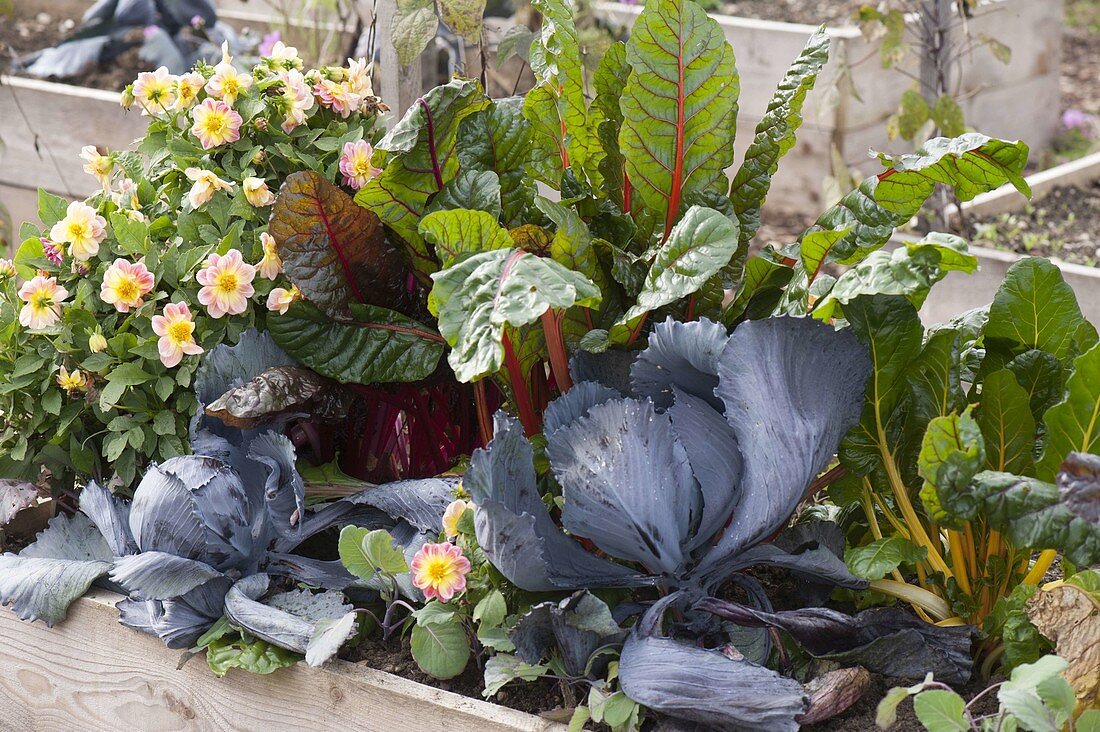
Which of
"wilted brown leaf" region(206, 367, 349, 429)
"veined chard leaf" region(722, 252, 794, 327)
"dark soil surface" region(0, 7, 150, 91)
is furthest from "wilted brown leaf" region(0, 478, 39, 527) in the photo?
"dark soil surface" region(0, 7, 150, 91)

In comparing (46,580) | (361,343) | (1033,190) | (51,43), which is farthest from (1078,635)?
(51,43)

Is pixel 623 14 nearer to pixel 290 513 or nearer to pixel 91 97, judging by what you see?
pixel 91 97

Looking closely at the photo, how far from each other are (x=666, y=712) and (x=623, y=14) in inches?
145

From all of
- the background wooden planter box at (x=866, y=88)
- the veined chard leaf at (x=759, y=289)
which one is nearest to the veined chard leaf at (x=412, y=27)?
the veined chard leaf at (x=759, y=289)

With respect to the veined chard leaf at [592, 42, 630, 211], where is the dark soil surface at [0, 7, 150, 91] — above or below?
below

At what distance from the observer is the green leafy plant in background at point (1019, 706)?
1094mm

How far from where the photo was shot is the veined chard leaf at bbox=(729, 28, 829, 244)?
1.56 metres

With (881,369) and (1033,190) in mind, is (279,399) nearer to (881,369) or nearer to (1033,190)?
(881,369)

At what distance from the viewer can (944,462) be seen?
120cm

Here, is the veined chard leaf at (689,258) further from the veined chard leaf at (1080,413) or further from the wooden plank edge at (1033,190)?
the wooden plank edge at (1033,190)

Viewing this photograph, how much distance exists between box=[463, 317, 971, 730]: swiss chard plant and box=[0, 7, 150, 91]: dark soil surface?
128 inches

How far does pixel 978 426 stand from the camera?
4.40ft

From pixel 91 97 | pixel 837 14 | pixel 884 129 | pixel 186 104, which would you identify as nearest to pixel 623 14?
pixel 884 129

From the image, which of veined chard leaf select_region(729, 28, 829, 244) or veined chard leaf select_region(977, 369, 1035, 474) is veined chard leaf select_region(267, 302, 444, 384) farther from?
veined chard leaf select_region(977, 369, 1035, 474)
